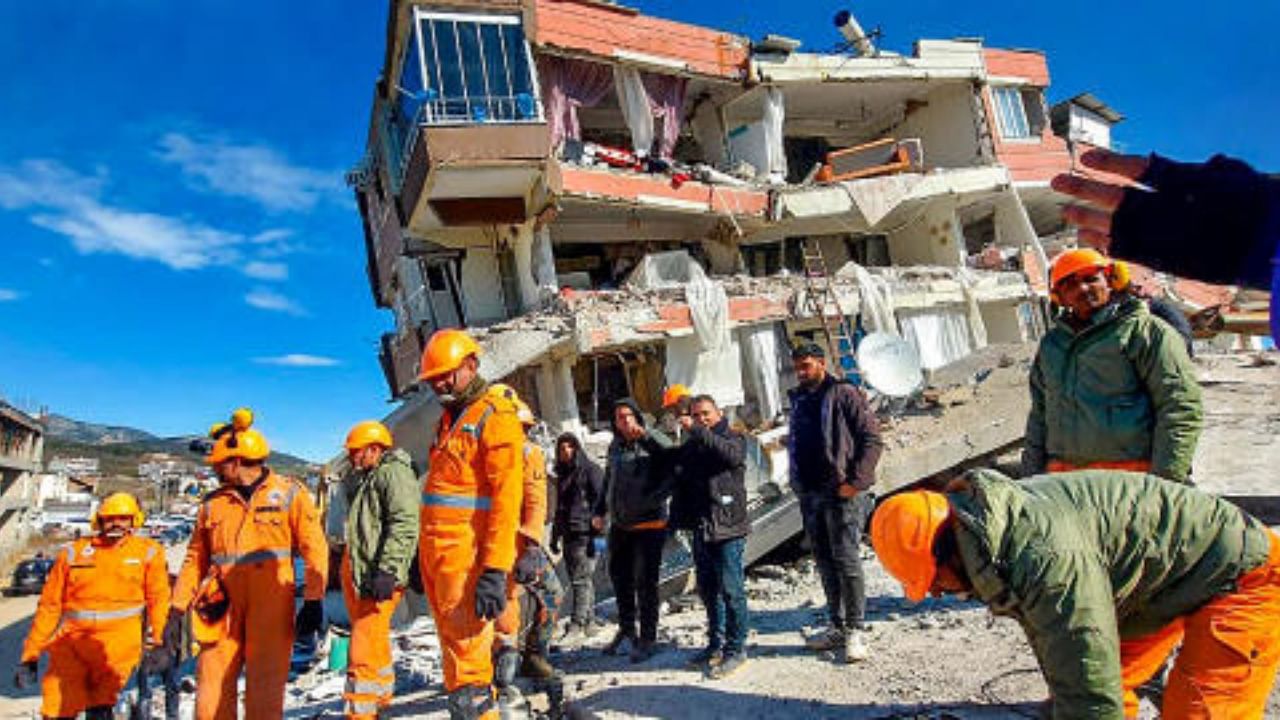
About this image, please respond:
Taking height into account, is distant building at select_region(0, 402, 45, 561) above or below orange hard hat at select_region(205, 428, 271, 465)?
above

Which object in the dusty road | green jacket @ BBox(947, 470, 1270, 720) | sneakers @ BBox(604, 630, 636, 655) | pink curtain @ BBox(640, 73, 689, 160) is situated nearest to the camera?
green jacket @ BBox(947, 470, 1270, 720)

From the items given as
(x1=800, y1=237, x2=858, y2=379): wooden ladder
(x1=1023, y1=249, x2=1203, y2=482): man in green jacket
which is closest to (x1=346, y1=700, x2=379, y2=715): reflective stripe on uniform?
(x1=1023, y1=249, x2=1203, y2=482): man in green jacket

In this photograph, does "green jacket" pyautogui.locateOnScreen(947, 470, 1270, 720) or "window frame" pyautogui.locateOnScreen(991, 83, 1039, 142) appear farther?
"window frame" pyautogui.locateOnScreen(991, 83, 1039, 142)

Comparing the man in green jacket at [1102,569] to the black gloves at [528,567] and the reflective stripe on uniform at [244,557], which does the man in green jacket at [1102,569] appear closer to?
the black gloves at [528,567]

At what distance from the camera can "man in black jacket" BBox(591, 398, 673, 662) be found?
5.45 metres

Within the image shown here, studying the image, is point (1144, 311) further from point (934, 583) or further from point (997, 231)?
point (997, 231)

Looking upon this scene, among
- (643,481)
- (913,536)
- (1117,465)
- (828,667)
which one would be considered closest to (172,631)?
(643,481)

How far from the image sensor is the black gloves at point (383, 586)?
397cm

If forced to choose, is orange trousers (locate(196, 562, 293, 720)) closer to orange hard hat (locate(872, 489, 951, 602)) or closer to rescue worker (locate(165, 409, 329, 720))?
rescue worker (locate(165, 409, 329, 720))

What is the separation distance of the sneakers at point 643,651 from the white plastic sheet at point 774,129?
46.6ft

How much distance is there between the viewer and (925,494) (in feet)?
6.80

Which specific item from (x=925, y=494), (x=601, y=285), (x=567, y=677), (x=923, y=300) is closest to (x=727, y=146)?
(x=601, y=285)

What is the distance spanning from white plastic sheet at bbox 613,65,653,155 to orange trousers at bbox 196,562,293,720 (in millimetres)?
13016

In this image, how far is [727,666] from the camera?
4484 millimetres
